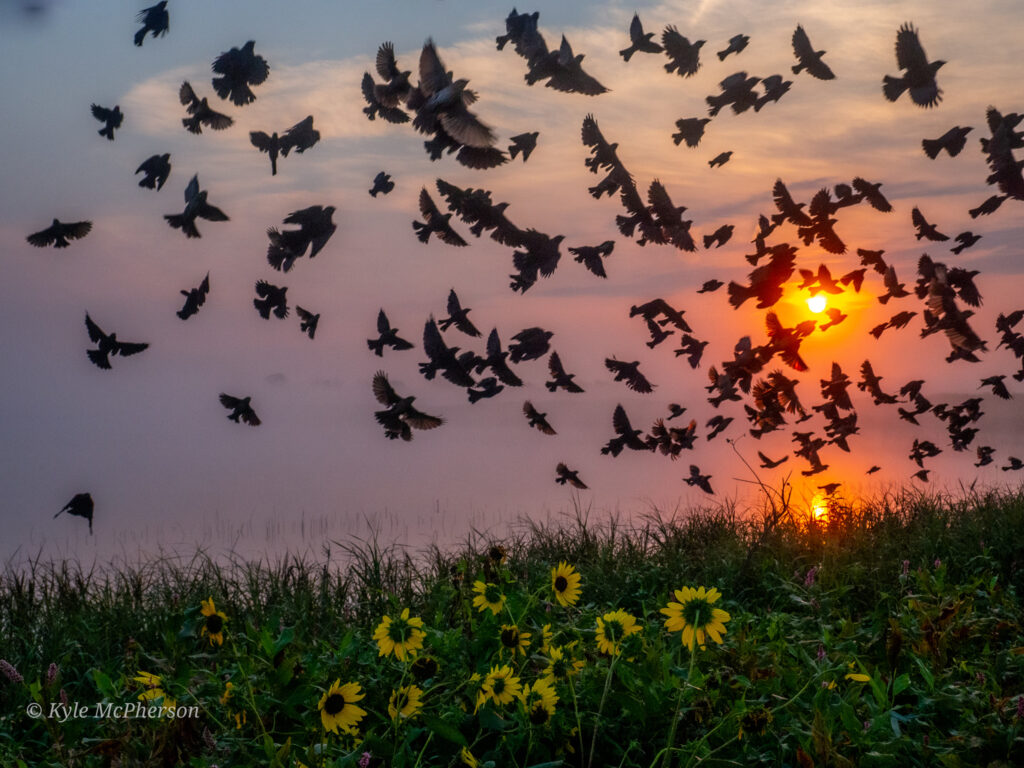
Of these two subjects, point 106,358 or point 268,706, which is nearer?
point 268,706

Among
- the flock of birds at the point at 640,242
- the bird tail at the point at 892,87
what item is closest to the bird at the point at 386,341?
the flock of birds at the point at 640,242

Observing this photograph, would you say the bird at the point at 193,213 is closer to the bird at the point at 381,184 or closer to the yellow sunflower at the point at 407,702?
the bird at the point at 381,184

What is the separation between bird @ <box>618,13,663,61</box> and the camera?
288 inches

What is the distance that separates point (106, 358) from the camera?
751 cm

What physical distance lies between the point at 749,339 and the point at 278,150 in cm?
432

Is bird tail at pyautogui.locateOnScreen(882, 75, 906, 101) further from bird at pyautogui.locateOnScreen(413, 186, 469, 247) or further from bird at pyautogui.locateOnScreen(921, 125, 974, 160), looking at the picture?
bird at pyautogui.locateOnScreen(413, 186, 469, 247)

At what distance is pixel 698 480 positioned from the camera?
8383 mm

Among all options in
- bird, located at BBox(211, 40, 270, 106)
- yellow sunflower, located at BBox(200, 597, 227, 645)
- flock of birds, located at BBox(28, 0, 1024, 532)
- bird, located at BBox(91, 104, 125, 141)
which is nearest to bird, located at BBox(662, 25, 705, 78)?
flock of birds, located at BBox(28, 0, 1024, 532)

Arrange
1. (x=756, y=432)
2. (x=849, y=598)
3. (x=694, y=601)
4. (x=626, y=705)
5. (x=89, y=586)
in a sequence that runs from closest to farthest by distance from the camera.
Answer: (x=694, y=601)
(x=626, y=705)
(x=849, y=598)
(x=89, y=586)
(x=756, y=432)

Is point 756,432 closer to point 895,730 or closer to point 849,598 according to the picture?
point 849,598

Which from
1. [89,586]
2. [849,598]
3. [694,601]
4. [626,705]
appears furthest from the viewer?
[89,586]

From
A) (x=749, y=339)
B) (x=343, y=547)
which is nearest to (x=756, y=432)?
(x=749, y=339)

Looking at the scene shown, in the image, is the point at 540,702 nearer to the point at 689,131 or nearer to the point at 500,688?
the point at 500,688

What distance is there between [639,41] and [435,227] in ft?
8.14
